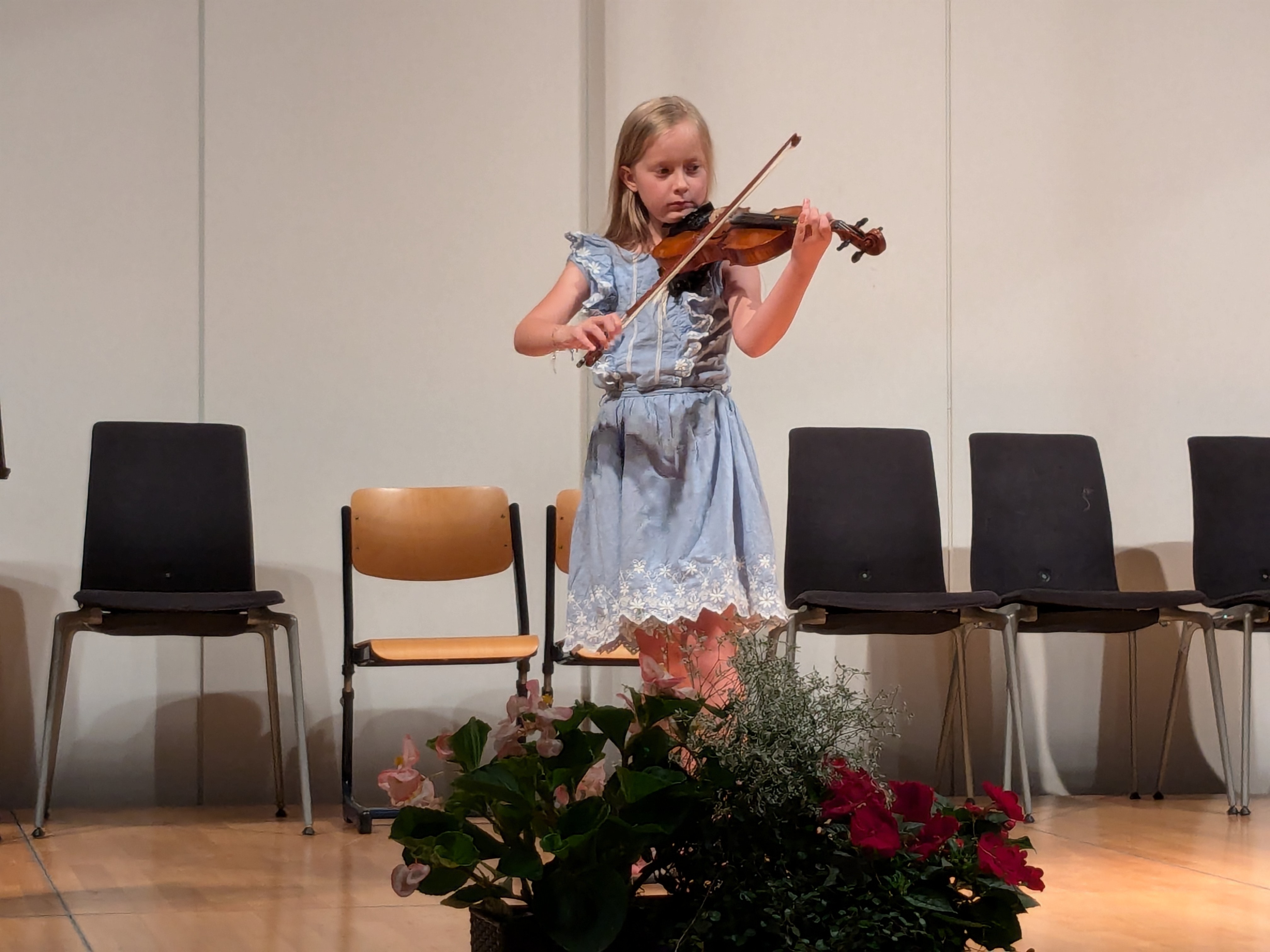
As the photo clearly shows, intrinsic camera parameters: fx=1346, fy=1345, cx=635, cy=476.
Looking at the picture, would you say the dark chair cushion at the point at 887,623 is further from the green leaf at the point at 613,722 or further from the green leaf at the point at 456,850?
the green leaf at the point at 456,850

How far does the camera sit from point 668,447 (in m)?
2.12

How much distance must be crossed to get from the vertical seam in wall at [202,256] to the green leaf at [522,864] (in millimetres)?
2738

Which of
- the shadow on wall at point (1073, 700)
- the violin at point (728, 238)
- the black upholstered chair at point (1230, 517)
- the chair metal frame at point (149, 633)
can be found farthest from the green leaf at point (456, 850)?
the black upholstered chair at point (1230, 517)

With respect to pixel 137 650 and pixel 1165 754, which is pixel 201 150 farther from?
pixel 1165 754

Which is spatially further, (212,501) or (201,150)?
(201,150)

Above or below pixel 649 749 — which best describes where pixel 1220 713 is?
below

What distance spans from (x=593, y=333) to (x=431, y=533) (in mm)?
1935

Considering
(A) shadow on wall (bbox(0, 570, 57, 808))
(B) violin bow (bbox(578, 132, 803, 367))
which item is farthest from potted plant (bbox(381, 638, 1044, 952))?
(A) shadow on wall (bbox(0, 570, 57, 808))

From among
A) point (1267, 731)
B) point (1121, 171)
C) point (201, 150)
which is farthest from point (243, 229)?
point (1267, 731)

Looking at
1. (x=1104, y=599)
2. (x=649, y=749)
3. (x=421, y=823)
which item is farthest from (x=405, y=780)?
(x=1104, y=599)

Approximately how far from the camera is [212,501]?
11.8ft

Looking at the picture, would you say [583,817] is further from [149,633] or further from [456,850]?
[149,633]

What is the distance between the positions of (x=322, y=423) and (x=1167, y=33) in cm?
296

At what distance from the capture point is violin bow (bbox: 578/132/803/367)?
2008mm
